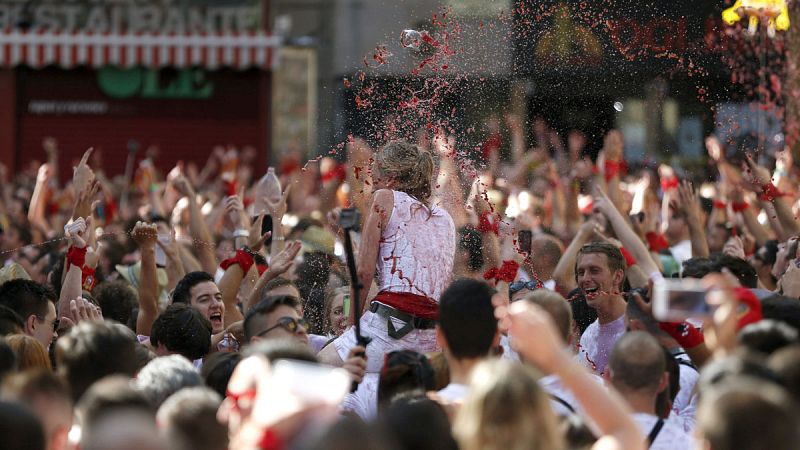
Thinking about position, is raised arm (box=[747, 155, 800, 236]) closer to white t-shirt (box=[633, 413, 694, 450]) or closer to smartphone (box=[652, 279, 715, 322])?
white t-shirt (box=[633, 413, 694, 450])

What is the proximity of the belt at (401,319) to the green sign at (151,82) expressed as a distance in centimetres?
1655

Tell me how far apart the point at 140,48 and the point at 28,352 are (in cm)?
1646

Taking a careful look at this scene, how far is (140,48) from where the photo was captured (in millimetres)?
20516

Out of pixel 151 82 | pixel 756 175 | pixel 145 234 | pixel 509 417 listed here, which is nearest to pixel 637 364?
pixel 509 417

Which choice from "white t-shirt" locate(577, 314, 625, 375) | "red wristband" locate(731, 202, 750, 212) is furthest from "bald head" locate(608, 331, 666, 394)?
"red wristband" locate(731, 202, 750, 212)

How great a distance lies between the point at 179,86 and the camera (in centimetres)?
2162

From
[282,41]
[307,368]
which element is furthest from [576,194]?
[282,41]

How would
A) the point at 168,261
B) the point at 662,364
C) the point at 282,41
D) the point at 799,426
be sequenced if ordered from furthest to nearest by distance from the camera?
the point at 282,41, the point at 168,261, the point at 662,364, the point at 799,426

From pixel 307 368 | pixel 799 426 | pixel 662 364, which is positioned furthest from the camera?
pixel 662 364

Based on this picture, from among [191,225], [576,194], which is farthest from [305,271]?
[576,194]

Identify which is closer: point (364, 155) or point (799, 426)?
point (799, 426)

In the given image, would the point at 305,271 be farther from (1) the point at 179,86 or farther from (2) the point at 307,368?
(1) the point at 179,86

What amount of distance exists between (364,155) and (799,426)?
4.34 m

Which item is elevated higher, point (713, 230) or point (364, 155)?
point (364, 155)
